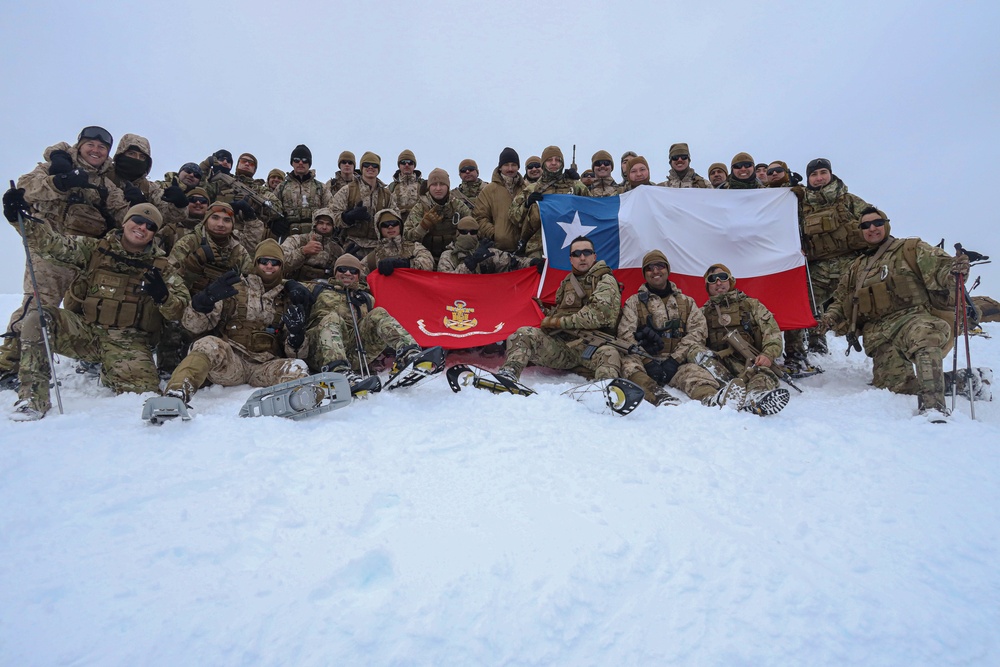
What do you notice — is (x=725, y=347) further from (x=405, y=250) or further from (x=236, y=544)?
(x=236, y=544)

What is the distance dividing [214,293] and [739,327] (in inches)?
212

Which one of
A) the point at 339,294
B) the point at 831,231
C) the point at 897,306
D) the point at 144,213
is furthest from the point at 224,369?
the point at 831,231

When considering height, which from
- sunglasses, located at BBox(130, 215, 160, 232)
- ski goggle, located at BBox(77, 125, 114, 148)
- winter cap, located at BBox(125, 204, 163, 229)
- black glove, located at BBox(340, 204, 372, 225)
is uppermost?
ski goggle, located at BBox(77, 125, 114, 148)

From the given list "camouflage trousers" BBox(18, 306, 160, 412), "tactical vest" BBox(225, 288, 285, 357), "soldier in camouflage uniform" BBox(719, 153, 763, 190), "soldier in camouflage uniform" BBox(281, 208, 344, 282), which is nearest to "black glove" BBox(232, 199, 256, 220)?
"soldier in camouflage uniform" BBox(281, 208, 344, 282)

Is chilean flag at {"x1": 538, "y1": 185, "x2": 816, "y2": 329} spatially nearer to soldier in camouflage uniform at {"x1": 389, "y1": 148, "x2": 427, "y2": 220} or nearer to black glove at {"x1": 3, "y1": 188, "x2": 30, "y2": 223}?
soldier in camouflage uniform at {"x1": 389, "y1": 148, "x2": 427, "y2": 220}

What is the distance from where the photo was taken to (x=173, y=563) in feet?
6.78

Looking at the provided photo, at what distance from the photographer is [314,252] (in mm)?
6848

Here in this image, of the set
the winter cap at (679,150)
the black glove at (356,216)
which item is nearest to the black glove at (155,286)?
the black glove at (356,216)

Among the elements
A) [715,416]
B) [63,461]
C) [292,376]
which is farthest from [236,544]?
[715,416]

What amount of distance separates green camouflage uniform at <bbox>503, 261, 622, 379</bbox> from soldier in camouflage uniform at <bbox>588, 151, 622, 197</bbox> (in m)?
2.60

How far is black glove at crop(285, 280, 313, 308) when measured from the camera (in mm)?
5348

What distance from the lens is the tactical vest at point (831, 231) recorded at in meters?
6.95

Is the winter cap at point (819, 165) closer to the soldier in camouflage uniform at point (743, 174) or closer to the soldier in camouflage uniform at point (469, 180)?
the soldier in camouflage uniform at point (743, 174)

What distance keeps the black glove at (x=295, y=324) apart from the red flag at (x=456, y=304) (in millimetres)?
1231
